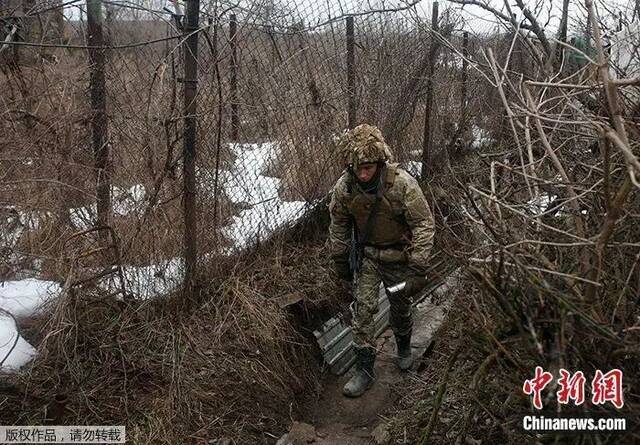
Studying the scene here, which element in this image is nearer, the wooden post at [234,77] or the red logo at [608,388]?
the red logo at [608,388]

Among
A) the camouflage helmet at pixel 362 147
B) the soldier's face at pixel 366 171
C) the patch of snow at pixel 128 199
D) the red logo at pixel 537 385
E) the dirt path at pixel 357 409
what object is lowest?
the dirt path at pixel 357 409

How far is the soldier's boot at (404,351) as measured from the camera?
4.37 metres

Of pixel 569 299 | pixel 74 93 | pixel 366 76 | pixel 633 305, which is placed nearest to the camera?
pixel 569 299

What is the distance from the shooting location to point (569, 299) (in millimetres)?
1786

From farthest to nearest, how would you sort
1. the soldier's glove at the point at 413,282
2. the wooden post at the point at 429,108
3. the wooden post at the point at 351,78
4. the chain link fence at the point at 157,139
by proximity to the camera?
the wooden post at the point at 429,108 → the wooden post at the point at 351,78 → the soldier's glove at the point at 413,282 → the chain link fence at the point at 157,139

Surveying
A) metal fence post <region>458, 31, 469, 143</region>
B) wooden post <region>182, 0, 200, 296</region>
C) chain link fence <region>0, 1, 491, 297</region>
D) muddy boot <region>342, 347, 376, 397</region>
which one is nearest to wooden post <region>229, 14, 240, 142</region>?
chain link fence <region>0, 1, 491, 297</region>

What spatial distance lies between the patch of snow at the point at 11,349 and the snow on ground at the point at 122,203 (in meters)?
0.75

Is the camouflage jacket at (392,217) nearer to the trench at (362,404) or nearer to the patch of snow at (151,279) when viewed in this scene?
the trench at (362,404)

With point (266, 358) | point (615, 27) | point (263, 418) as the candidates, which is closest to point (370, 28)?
point (615, 27)

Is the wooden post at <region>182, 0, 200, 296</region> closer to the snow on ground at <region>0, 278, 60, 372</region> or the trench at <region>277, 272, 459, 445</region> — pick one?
the snow on ground at <region>0, 278, 60, 372</region>

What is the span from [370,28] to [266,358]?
3679 millimetres

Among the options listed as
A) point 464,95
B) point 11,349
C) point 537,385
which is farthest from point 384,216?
point 464,95

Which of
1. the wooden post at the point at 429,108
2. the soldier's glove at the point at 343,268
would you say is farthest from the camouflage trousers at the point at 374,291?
the wooden post at the point at 429,108

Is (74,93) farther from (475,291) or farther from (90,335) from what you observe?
(475,291)
